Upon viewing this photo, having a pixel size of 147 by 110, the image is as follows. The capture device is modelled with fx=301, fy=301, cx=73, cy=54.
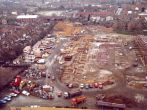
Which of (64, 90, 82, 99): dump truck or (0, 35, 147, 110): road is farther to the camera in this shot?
(64, 90, 82, 99): dump truck

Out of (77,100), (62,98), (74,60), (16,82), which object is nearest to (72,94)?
(62,98)

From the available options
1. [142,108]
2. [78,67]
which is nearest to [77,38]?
[78,67]

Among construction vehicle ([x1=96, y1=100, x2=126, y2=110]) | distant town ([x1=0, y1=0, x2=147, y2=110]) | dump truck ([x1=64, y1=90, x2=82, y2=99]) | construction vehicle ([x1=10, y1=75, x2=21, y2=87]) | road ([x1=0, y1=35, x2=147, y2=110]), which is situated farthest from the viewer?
construction vehicle ([x1=10, y1=75, x2=21, y2=87])

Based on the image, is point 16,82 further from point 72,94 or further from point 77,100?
point 77,100

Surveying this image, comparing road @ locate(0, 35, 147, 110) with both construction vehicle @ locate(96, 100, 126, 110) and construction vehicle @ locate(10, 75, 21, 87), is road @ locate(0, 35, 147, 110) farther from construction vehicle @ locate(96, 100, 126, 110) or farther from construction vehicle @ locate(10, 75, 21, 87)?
construction vehicle @ locate(10, 75, 21, 87)

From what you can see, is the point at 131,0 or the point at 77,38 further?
the point at 131,0

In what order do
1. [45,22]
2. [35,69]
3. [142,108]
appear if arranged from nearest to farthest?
[142,108] < [35,69] < [45,22]

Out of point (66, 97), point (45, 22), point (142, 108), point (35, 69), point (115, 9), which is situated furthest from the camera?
point (115, 9)

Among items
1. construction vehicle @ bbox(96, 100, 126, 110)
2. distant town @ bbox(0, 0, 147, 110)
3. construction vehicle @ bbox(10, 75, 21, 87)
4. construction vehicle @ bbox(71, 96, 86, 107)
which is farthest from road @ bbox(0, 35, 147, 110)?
construction vehicle @ bbox(10, 75, 21, 87)

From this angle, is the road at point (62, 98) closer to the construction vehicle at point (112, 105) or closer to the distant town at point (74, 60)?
the distant town at point (74, 60)

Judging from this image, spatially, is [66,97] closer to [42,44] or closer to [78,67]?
[78,67]

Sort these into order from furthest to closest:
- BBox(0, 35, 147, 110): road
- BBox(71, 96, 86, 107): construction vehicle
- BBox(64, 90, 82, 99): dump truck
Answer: BBox(64, 90, 82, 99): dump truck < BBox(0, 35, 147, 110): road < BBox(71, 96, 86, 107): construction vehicle
